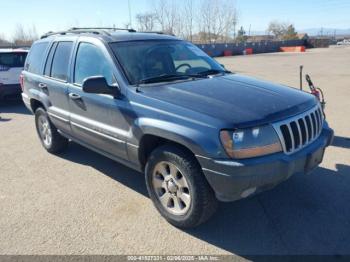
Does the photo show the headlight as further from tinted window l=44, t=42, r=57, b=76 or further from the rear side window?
the rear side window

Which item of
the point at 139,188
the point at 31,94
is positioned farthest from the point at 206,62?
the point at 31,94

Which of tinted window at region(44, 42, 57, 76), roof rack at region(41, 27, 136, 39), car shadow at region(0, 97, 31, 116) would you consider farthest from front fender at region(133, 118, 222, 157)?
car shadow at region(0, 97, 31, 116)

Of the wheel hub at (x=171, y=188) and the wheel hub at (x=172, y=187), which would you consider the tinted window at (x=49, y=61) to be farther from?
the wheel hub at (x=172, y=187)

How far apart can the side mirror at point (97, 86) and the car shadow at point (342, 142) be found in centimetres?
403

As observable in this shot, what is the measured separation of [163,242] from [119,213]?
2.52 ft

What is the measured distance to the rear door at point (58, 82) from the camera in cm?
466

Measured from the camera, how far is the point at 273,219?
351 centimetres

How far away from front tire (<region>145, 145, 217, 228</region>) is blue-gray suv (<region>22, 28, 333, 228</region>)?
1cm

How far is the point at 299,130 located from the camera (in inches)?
124

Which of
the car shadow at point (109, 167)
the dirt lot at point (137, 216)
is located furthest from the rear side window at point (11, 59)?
the dirt lot at point (137, 216)

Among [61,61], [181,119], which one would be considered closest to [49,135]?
[61,61]

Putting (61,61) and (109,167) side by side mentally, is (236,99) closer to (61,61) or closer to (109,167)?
(109,167)

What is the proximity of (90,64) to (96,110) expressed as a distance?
62 centimetres

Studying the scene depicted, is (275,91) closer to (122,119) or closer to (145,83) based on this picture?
(145,83)
